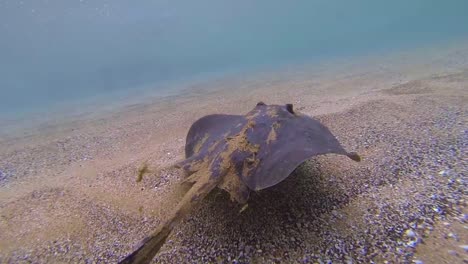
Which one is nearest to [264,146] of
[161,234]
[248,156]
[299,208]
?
[248,156]

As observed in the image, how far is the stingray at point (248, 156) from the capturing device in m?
1.71

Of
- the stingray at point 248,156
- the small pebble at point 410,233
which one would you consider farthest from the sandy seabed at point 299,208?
the stingray at point 248,156

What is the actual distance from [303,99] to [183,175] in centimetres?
511

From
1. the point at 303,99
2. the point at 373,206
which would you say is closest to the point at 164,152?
the point at 373,206

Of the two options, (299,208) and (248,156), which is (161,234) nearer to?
(248,156)

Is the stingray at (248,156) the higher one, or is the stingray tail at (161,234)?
the stingray at (248,156)

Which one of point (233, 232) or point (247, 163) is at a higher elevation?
point (247, 163)

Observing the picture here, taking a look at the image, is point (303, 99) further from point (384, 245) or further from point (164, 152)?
point (384, 245)

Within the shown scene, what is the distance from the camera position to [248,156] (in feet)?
7.16

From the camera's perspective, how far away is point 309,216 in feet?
7.42

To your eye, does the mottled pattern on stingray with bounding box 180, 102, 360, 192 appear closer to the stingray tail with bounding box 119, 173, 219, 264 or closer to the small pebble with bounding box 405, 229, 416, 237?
the stingray tail with bounding box 119, 173, 219, 264

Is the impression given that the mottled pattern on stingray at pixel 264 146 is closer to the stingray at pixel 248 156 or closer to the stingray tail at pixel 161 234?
the stingray at pixel 248 156

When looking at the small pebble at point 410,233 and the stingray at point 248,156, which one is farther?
the small pebble at point 410,233

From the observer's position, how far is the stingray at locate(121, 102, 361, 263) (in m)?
1.71
